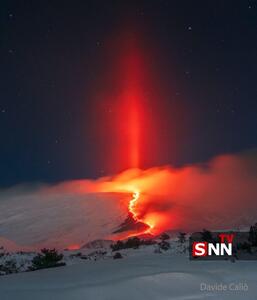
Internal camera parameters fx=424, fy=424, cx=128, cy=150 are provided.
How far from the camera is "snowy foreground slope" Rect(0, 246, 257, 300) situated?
5234 mm

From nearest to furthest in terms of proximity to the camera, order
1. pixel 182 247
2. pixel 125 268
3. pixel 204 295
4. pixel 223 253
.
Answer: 1. pixel 204 295
2. pixel 125 268
3. pixel 223 253
4. pixel 182 247

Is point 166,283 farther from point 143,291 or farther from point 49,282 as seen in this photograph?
point 49,282

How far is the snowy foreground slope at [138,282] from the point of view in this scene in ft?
17.2

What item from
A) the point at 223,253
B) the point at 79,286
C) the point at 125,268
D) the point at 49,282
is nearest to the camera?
the point at 79,286

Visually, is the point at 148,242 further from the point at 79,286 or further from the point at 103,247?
the point at 79,286

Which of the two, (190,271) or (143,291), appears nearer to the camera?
(143,291)

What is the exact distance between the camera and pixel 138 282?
226 inches

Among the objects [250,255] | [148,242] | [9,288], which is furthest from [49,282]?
[148,242]

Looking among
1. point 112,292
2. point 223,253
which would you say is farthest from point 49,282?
point 223,253

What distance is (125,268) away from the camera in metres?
7.16

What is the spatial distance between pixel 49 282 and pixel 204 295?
2.25m

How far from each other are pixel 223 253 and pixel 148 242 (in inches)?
371

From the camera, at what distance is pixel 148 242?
17.7m

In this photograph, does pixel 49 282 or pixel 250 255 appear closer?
pixel 49 282
